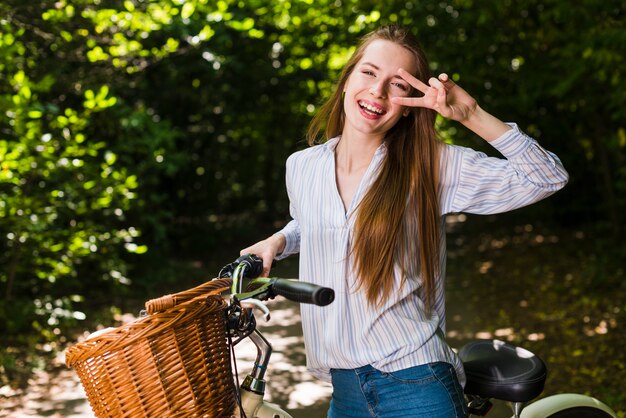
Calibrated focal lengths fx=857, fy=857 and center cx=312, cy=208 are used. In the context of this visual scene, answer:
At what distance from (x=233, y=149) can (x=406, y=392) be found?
9.89 metres

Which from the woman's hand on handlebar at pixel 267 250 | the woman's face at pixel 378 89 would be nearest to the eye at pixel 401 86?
the woman's face at pixel 378 89

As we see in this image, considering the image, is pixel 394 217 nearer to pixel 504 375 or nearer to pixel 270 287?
pixel 270 287

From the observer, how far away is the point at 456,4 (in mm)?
9492

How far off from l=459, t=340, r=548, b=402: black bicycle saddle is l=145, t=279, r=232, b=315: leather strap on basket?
Result: 1189 mm

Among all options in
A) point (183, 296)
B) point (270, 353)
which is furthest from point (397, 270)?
point (183, 296)

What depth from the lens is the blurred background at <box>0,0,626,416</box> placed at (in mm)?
7078

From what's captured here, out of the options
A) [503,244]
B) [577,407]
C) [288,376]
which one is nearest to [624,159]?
[503,244]

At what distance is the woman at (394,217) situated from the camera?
100 inches

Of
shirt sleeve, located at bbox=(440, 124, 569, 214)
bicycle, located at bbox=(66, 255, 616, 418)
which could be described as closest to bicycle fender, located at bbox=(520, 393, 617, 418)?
bicycle, located at bbox=(66, 255, 616, 418)

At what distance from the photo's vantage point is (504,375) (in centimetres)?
298

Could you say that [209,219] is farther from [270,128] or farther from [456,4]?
[456,4]

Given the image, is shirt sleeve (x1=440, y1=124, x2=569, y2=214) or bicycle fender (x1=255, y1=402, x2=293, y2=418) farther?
shirt sleeve (x1=440, y1=124, x2=569, y2=214)

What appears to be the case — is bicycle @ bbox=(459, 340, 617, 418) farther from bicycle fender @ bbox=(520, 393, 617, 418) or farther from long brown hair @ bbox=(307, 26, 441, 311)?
long brown hair @ bbox=(307, 26, 441, 311)

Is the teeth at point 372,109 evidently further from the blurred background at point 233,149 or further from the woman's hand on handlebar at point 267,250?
the blurred background at point 233,149
